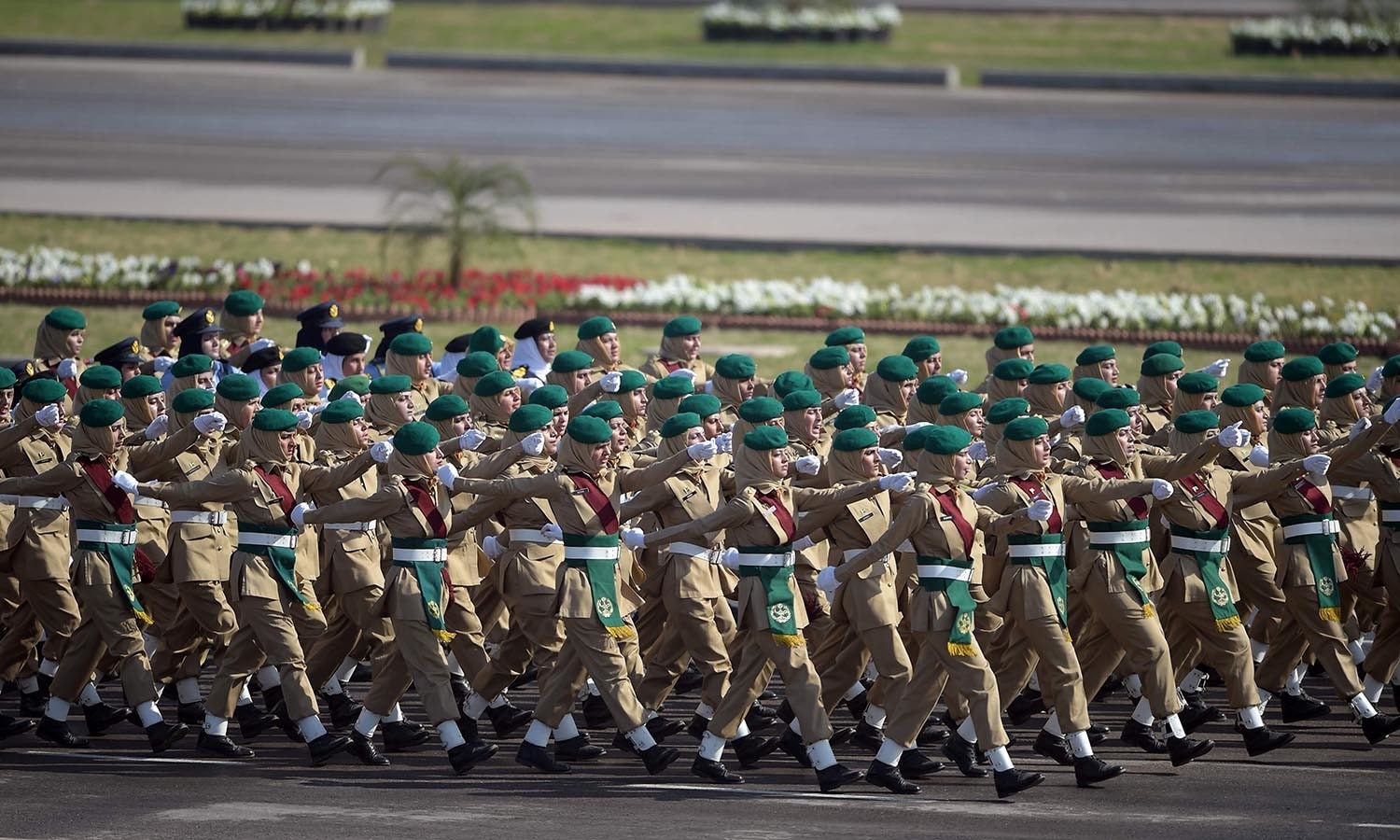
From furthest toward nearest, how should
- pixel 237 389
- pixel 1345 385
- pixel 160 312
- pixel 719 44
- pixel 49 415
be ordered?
pixel 719 44 → pixel 160 312 → pixel 1345 385 → pixel 237 389 → pixel 49 415

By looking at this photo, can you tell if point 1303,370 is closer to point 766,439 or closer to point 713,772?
point 766,439

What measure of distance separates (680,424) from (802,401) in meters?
0.67

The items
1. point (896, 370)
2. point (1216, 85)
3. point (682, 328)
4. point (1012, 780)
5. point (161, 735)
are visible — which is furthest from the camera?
point (1216, 85)

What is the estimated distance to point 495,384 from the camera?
13.1 m

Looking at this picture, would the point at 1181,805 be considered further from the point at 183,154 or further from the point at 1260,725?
the point at 183,154

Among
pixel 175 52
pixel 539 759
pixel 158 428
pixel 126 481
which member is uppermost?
pixel 175 52

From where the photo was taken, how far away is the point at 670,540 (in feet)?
37.5

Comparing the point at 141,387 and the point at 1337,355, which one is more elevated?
the point at 1337,355

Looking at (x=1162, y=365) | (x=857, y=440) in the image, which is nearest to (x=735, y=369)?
(x=1162, y=365)

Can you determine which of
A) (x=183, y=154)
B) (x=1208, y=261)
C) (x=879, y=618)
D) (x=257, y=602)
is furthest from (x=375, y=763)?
(x=183, y=154)

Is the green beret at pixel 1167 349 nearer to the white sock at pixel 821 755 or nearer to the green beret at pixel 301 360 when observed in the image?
the white sock at pixel 821 755

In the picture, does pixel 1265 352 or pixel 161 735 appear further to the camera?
pixel 1265 352

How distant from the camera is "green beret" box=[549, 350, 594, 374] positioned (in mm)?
13977

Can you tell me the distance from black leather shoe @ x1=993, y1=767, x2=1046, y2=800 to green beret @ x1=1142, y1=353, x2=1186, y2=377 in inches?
147
